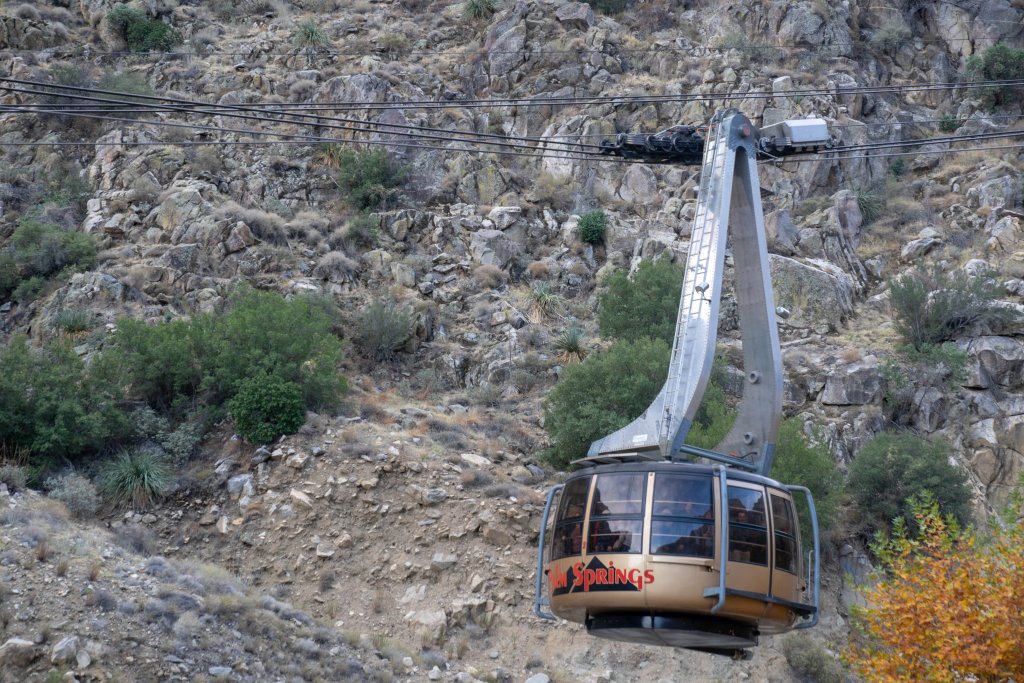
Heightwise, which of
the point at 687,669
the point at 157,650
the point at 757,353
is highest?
the point at 757,353

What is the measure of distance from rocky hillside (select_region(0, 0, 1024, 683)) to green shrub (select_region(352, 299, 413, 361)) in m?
0.55

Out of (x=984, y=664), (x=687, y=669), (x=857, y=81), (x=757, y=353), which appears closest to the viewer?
(x=984, y=664)

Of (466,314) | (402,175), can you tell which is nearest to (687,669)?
(466,314)

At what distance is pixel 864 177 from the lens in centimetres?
4172

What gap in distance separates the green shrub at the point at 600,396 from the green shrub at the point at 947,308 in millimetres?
10089

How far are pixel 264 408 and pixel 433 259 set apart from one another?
45.7ft

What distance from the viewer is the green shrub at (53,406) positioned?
22984 mm

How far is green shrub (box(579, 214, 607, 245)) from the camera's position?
38219 millimetres

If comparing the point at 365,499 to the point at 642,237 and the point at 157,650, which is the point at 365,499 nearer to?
the point at 157,650

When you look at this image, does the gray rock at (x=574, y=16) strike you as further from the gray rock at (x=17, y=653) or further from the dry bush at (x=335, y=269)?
the gray rock at (x=17, y=653)

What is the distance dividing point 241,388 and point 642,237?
18.3 meters

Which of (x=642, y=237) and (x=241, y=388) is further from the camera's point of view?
(x=642, y=237)

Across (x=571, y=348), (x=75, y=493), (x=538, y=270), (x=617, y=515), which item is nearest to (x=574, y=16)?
(x=538, y=270)

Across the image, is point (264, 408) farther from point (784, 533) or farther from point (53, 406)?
point (784, 533)
